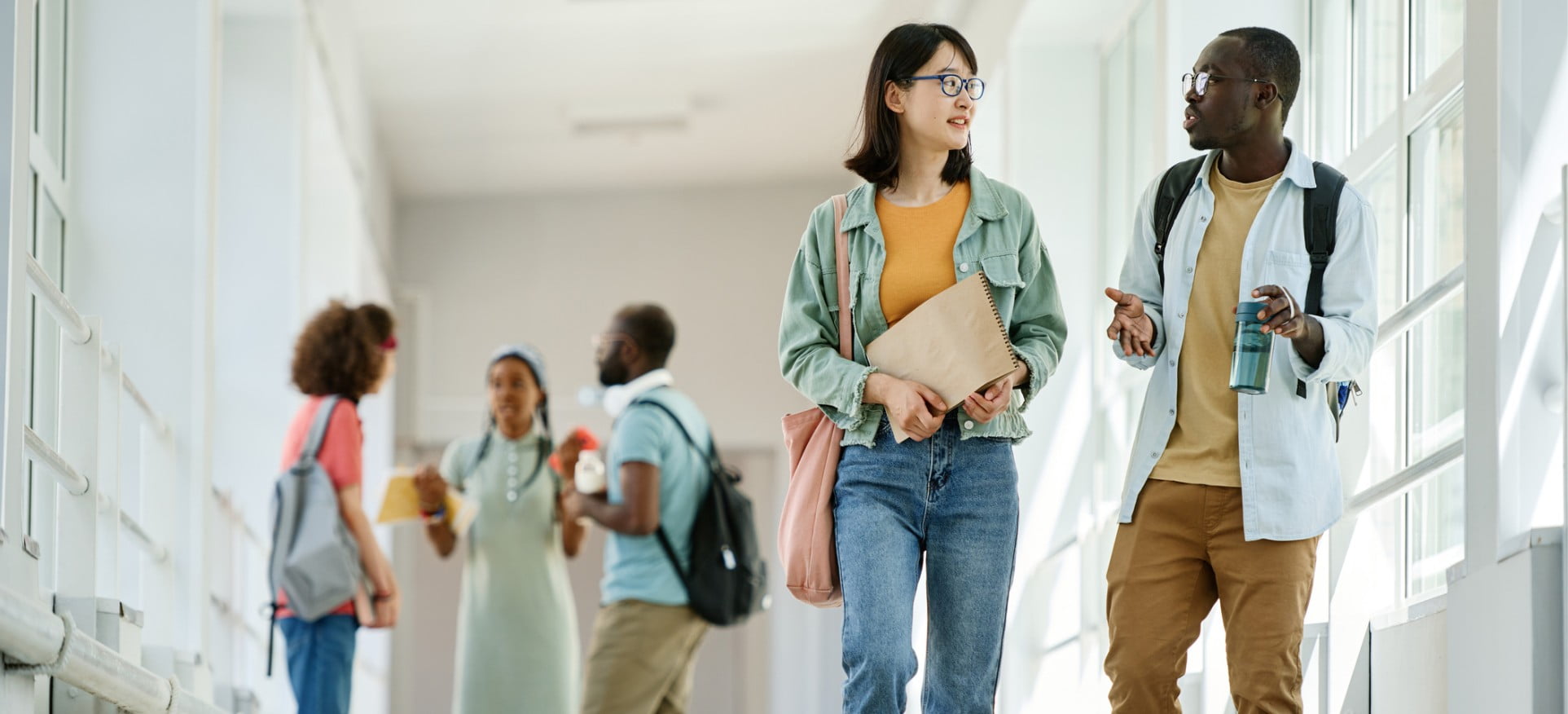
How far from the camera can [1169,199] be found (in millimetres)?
3121

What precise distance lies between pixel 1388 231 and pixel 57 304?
262 cm

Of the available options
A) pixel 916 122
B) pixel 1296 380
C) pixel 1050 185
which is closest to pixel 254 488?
pixel 1050 185

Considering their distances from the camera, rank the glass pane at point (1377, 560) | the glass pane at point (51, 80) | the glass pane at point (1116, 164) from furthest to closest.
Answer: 1. the glass pane at point (1116, 164)
2. the glass pane at point (51, 80)
3. the glass pane at point (1377, 560)

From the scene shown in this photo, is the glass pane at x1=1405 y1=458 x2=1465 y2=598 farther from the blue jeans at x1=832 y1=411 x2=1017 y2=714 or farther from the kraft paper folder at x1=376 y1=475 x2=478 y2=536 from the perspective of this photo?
the kraft paper folder at x1=376 y1=475 x2=478 y2=536

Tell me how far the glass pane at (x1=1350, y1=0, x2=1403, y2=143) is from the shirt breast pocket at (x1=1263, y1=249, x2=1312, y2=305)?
0.99 meters

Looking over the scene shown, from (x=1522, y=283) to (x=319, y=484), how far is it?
325 cm

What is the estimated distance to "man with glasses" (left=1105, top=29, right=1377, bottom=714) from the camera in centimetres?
288

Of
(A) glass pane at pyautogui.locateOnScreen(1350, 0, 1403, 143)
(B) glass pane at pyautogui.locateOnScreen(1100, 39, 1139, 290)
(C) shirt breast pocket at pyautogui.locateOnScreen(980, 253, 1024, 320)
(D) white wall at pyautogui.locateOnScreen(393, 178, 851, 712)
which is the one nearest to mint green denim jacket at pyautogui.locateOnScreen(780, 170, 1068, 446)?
(C) shirt breast pocket at pyautogui.locateOnScreen(980, 253, 1024, 320)

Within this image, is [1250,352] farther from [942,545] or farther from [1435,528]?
[1435,528]

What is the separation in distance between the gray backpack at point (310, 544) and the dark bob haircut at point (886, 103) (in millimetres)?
2199

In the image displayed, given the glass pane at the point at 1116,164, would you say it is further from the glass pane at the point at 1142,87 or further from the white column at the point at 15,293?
the white column at the point at 15,293

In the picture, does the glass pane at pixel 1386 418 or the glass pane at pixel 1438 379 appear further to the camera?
the glass pane at pixel 1386 418

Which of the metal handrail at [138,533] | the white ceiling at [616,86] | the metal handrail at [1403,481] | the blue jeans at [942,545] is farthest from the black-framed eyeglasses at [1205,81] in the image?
the white ceiling at [616,86]

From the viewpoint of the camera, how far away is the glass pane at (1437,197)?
135 inches
